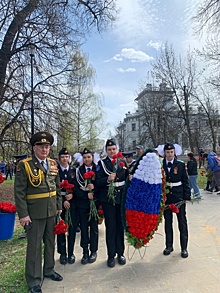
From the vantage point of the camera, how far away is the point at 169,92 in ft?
86.2

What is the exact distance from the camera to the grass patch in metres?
3.36

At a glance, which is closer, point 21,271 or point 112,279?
point 112,279

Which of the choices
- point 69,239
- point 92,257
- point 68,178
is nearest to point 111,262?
point 92,257

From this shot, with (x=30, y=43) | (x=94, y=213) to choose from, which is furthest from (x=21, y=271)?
(x=30, y=43)

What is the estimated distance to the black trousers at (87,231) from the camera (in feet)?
13.6

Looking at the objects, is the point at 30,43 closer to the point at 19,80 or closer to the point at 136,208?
the point at 19,80

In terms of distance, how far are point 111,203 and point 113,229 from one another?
0.42 metres

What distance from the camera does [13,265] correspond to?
4137 mm

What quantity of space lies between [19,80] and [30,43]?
1452 mm

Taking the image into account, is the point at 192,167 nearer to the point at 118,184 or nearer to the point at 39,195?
the point at 118,184

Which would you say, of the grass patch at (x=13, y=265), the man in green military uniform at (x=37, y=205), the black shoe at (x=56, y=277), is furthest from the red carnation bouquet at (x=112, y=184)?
the grass patch at (x=13, y=265)

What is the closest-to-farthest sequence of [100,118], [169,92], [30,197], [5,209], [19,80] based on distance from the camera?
[30,197], [5,209], [19,80], [100,118], [169,92]

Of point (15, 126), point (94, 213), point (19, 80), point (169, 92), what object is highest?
point (169, 92)

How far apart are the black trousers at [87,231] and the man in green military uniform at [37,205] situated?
0.70 meters
